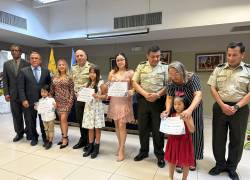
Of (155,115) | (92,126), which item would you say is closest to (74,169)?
(92,126)

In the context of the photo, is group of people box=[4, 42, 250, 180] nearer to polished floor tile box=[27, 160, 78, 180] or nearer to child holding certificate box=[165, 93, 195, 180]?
child holding certificate box=[165, 93, 195, 180]

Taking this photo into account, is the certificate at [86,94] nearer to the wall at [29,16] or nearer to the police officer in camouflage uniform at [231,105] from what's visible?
the police officer in camouflage uniform at [231,105]

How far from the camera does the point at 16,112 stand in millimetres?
3334

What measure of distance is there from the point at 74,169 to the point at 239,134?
6.57 ft

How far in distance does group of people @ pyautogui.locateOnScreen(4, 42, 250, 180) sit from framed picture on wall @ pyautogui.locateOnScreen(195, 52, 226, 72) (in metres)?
3.59

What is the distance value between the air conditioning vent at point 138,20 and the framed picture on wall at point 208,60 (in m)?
1.89

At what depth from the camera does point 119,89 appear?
2.48 meters

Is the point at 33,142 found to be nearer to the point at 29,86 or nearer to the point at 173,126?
the point at 29,86

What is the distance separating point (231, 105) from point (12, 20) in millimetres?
5084

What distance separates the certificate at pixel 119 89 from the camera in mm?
2473

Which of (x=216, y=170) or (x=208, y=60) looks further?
(x=208, y=60)

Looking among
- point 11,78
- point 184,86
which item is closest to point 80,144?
point 11,78

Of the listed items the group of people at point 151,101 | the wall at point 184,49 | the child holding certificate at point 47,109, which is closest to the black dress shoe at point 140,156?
the group of people at point 151,101

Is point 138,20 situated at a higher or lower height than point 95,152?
higher
